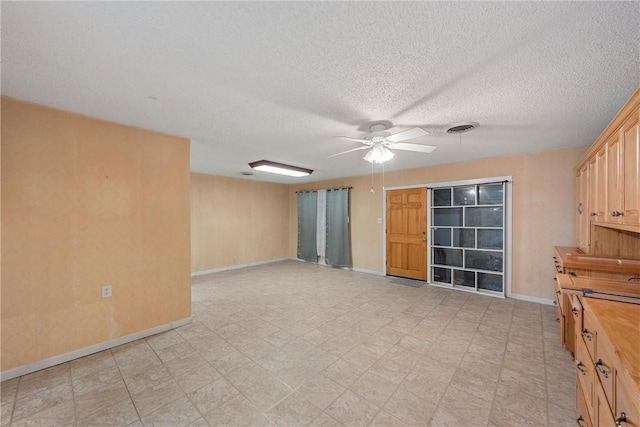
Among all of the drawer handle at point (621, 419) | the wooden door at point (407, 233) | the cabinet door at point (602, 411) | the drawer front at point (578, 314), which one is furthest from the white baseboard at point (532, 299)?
the drawer handle at point (621, 419)

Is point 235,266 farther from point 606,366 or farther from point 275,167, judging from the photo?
point 606,366

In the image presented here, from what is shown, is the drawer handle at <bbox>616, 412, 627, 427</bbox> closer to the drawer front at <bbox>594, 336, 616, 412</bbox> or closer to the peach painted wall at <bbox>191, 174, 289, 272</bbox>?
the drawer front at <bbox>594, 336, 616, 412</bbox>

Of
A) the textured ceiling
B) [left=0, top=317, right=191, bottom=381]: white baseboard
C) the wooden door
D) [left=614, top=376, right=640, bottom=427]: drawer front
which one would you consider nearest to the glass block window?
the wooden door

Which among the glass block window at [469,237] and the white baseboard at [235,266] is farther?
the white baseboard at [235,266]

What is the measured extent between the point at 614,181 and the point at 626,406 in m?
1.69

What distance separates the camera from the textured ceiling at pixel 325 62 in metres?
1.18

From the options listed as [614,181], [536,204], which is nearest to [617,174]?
[614,181]

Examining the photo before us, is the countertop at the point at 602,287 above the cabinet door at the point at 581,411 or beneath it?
above

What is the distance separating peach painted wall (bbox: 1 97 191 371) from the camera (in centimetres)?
210

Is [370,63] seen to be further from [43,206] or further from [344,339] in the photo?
[43,206]

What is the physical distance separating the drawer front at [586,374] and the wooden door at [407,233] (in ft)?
11.3

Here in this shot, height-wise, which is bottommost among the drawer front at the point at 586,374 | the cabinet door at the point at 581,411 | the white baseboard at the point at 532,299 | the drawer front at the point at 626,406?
the white baseboard at the point at 532,299

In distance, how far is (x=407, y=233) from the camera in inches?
208

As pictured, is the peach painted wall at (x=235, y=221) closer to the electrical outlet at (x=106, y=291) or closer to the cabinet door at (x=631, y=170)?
the electrical outlet at (x=106, y=291)
